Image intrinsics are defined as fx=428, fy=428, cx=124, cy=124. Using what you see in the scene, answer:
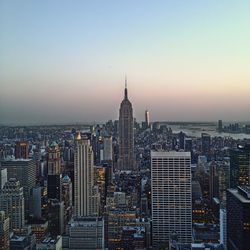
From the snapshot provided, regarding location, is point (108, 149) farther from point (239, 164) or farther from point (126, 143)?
point (239, 164)

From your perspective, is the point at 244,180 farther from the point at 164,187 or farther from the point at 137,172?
the point at 137,172

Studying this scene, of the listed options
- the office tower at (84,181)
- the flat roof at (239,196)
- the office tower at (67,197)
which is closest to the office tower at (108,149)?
the office tower at (84,181)

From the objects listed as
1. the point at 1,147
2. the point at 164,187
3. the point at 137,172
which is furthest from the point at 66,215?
the point at 1,147

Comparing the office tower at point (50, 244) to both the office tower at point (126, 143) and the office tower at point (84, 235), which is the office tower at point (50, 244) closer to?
the office tower at point (84, 235)

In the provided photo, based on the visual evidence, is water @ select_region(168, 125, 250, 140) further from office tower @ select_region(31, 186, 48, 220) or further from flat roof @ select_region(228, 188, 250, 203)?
office tower @ select_region(31, 186, 48, 220)

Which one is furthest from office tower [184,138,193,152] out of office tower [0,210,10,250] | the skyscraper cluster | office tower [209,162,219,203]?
office tower [0,210,10,250]

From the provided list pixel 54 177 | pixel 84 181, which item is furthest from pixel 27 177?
pixel 84 181
